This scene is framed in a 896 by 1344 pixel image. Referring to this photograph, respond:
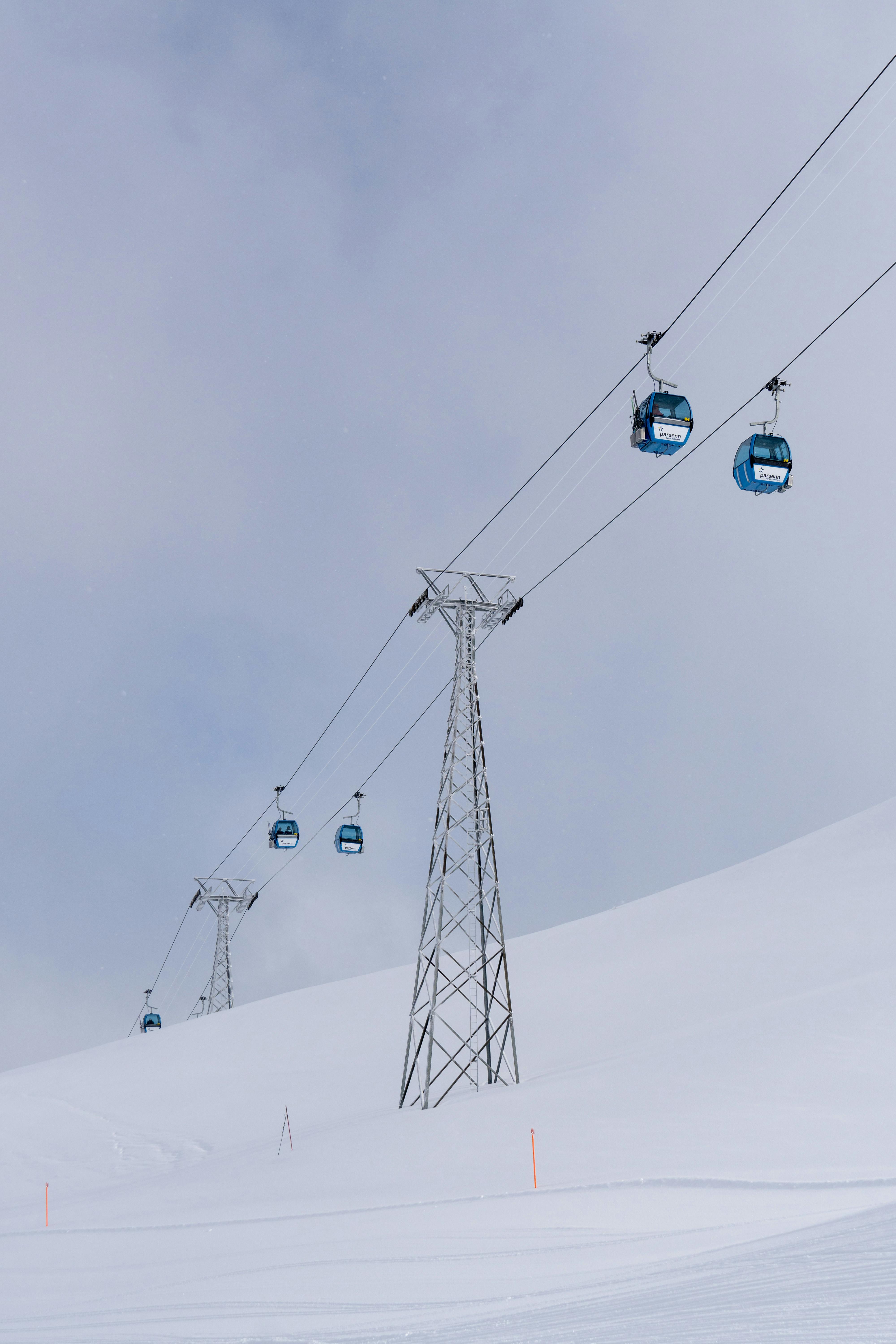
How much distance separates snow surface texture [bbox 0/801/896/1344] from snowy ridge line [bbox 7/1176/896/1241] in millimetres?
63

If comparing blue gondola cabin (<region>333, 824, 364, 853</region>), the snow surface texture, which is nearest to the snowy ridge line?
the snow surface texture

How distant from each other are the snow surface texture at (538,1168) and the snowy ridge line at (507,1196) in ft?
0.21

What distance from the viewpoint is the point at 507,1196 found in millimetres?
12586

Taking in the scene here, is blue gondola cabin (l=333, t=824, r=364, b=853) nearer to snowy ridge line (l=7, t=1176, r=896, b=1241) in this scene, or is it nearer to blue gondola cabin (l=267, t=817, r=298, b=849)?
blue gondola cabin (l=267, t=817, r=298, b=849)

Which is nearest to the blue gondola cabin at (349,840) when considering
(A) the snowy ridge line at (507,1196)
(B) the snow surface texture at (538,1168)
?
(B) the snow surface texture at (538,1168)

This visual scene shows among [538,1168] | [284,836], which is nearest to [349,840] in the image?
[284,836]

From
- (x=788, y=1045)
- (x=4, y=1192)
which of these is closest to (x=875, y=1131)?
(x=788, y=1045)

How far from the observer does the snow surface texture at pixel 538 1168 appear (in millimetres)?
4992

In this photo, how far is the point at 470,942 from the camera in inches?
820

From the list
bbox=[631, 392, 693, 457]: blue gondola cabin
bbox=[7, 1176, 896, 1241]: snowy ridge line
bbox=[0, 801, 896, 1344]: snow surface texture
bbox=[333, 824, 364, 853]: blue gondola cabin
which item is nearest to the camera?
bbox=[0, 801, 896, 1344]: snow surface texture

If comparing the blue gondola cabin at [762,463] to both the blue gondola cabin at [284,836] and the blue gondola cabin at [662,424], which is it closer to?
the blue gondola cabin at [662,424]

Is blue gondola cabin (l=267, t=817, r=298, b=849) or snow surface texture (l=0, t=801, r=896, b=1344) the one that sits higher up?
blue gondola cabin (l=267, t=817, r=298, b=849)

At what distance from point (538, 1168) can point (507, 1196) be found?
1759 mm

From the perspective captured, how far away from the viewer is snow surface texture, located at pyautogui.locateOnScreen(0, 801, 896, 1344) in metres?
4.99
